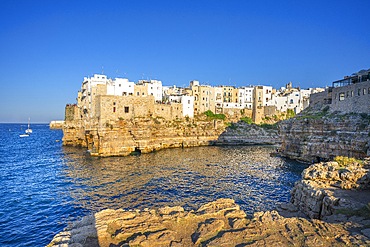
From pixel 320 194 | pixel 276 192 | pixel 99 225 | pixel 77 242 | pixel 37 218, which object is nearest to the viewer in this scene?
pixel 77 242

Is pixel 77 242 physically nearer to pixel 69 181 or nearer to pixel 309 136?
pixel 69 181

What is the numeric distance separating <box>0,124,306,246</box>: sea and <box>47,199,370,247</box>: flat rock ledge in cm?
765

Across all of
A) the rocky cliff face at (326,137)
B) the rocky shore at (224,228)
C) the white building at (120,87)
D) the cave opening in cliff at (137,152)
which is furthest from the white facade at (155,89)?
the rocky shore at (224,228)

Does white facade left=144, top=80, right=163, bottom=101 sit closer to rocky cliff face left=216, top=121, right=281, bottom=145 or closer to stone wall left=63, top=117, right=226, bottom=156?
stone wall left=63, top=117, right=226, bottom=156

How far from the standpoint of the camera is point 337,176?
54.6 ft

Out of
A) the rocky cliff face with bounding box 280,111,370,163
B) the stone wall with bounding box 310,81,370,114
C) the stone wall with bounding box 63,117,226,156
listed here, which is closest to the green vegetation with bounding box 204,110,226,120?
the stone wall with bounding box 63,117,226,156

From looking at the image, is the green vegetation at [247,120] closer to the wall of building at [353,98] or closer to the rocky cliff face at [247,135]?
the rocky cliff face at [247,135]

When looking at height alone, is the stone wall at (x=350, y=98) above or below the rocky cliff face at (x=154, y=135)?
above

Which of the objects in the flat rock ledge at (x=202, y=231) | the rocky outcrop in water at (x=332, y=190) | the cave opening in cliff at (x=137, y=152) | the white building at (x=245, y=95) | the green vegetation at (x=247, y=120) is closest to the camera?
the flat rock ledge at (x=202, y=231)

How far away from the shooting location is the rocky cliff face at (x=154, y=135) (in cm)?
4984

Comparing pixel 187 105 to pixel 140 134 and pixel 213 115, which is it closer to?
pixel 213 115

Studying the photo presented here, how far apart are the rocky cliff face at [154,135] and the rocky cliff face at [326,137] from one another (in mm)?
25668

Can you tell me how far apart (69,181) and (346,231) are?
1118 inches

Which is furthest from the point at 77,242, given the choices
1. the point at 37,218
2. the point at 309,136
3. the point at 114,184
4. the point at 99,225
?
the point at 309,136
